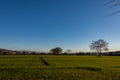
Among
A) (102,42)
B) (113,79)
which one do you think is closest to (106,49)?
(102,42)

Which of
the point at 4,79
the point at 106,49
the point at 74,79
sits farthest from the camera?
the point at 106,49

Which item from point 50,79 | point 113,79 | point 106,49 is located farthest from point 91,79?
point 106,49

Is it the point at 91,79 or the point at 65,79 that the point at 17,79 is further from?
the point at 91,79

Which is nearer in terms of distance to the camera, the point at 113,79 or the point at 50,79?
the point at 50,79

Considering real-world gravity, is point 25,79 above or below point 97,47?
below

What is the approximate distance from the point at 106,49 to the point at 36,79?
122 m

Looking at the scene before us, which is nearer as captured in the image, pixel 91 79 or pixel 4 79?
pixel 4 79

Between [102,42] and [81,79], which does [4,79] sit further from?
[102,42]

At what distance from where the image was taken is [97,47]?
439ft

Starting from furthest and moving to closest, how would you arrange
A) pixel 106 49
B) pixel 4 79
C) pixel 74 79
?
1. pixel 106 49
2. pixel 74 79
3. pixel 4 79

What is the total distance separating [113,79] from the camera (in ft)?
47.3

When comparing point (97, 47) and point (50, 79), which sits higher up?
point (97, 47)

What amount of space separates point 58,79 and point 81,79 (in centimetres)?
191

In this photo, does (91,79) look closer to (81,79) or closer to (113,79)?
(81,79)
